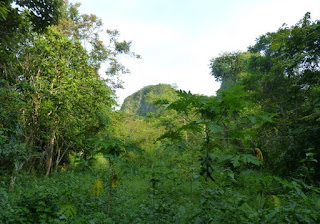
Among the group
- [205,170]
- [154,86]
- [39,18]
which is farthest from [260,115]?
[154,86]

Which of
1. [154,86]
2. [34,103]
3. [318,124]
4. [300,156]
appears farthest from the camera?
[154,86]

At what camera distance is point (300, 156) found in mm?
7047

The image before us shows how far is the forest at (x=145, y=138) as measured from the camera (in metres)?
2.27

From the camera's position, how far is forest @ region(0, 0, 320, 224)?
227 cm

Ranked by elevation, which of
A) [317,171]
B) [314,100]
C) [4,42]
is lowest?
[317,171]

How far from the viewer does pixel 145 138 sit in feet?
67.4

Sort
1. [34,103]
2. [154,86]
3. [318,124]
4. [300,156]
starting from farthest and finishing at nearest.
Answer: [154,86] < [34,103] < [300,156] < [318,124]

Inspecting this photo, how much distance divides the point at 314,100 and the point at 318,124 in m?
0.74

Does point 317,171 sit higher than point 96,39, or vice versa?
point 96,39

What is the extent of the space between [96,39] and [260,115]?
65.3 feet

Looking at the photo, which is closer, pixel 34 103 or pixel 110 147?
pixel 110 147

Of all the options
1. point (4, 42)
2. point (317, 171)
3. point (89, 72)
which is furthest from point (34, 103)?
point (317, 171)

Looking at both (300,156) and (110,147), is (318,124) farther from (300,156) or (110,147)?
(110,147)

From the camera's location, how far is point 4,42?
17.3 feet
